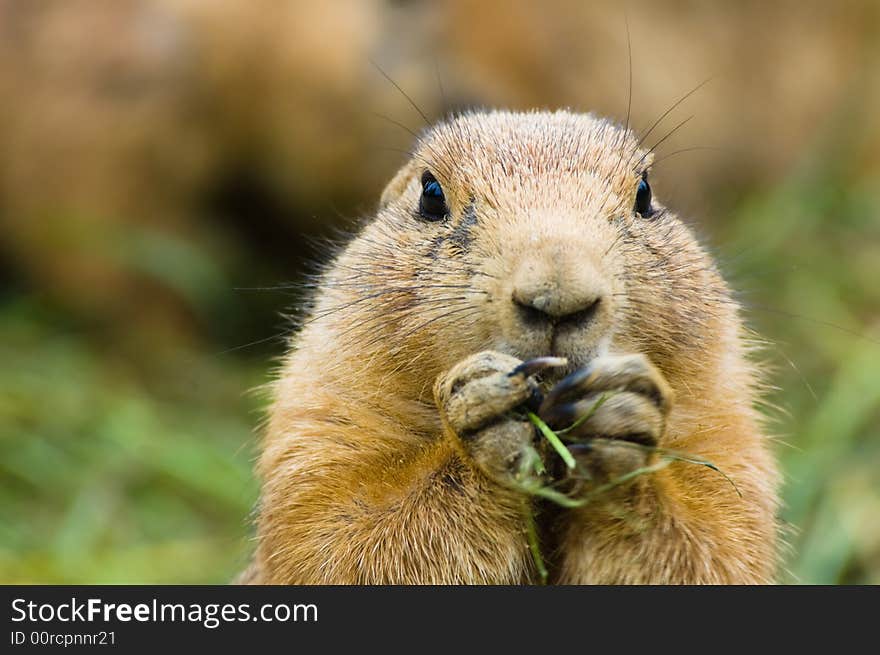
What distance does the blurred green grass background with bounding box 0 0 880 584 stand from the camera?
817 centimetres

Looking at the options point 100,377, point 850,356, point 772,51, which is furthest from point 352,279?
point 772,51

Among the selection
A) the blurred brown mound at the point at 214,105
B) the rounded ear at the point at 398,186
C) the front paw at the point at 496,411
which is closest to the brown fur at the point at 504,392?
the front paw at the point at 496,411

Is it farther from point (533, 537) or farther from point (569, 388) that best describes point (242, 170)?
point (569, 388)

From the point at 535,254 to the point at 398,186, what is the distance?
1.69 metres

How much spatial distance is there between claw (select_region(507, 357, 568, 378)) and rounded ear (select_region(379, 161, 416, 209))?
1774mm

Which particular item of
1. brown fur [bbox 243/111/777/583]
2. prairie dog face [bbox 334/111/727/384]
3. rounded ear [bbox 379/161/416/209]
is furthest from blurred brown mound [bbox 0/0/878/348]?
brown fur [bbox 243/111/777/583]

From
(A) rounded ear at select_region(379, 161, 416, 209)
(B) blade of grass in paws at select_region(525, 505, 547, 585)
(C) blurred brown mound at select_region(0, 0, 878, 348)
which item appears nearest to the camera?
(B) blade of grass in paws at select_region(525, 505, 547, 585)

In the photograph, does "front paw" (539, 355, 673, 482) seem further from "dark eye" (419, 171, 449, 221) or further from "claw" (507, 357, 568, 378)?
"dark eye" (419, 171, 449, 221)

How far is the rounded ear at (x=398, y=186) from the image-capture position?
450 centimetres

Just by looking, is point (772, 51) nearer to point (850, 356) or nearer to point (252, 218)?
point (850, 356)

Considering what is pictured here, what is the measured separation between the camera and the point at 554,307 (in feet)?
9.29

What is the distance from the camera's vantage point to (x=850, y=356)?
23.2ft

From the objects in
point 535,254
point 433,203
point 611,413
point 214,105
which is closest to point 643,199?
point 433,203
